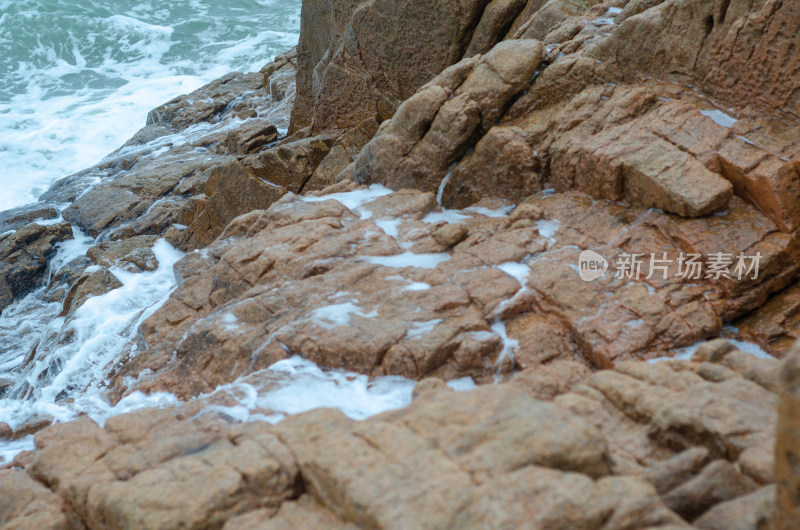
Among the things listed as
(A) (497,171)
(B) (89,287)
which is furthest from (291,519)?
(B) (89,287)

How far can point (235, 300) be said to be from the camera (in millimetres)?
11062

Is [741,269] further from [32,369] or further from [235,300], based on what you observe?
[32,369]

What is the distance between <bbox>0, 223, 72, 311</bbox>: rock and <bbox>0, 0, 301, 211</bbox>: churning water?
928 cm

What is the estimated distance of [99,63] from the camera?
4225cm

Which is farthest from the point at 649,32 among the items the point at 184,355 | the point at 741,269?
the point at 184,355

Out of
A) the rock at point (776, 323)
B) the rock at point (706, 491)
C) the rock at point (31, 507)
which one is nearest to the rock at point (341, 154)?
the rock at point (776, 323)

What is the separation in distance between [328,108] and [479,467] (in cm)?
1617

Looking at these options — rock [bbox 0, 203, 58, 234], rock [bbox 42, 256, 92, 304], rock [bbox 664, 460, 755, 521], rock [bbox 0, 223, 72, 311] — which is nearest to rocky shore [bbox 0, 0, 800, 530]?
rock [bbox 664, 460, 755, 521]

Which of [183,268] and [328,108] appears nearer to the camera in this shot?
[183,268]

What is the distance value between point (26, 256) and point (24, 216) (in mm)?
3083

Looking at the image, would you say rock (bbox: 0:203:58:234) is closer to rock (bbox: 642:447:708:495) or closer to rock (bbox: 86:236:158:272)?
rock (bbox: 86:236:158:272)

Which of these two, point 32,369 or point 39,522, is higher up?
point 39,522

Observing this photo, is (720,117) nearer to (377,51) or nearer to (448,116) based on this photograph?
(448,116)

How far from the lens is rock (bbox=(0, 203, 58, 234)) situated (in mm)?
22688
